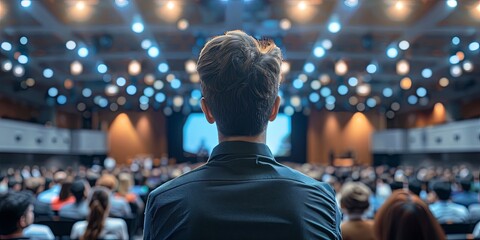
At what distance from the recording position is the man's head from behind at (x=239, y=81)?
3.41 ft

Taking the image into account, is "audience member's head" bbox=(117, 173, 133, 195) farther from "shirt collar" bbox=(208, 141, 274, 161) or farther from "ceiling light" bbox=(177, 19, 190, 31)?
"shirt collar" bbox=(208, 141, 274, 161)

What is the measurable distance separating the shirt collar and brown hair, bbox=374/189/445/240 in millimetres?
1850

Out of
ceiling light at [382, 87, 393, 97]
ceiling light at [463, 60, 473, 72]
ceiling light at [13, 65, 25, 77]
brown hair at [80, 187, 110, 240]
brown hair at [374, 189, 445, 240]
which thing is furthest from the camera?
ceiling light at [382, 87, 393, 97]

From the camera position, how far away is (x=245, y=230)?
97cm

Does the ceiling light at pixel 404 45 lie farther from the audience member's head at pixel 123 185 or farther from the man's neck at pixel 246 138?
the man's neck at pixel 246 138

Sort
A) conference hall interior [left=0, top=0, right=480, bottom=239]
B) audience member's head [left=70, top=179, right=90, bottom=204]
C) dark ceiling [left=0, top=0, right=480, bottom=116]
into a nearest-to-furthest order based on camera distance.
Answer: audience member's head [left=70, top=179, right=90, bottom=204], conference hall interior [left=0, top=0, right=480, bottom=239], dark ceiling [left=0, top=0, right=480, bottom=116]

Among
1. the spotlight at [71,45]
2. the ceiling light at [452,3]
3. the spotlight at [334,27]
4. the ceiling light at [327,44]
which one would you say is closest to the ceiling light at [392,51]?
the ceiling light at [327,44]

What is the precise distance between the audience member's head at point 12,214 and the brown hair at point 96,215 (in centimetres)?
103

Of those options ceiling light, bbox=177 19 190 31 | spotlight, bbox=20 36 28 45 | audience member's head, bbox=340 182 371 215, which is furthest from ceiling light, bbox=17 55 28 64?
audience member's head, bbox=340 182 371 215

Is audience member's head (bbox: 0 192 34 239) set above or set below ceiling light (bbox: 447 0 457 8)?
below

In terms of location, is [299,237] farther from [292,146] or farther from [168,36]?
[292,146]

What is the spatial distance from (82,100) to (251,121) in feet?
79.6

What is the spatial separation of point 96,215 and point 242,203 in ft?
10.1

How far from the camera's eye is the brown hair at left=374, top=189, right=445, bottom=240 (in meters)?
2.61
